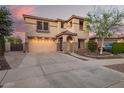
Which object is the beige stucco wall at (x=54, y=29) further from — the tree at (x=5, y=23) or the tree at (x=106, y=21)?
the tree at (x=106, y=21)

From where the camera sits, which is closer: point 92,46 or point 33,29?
point 92,46

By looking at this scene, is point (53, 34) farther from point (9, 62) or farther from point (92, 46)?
point (9, 62)

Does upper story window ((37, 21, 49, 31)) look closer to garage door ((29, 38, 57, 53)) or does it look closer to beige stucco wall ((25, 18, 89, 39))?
beige stucco wall ((25, 18, 89, 39))

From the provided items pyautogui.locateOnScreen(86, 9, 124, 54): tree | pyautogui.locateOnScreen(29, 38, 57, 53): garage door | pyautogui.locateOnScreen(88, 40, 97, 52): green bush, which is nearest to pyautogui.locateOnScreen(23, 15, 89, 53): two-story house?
pyautogui.locateOnScreen(29, 38, 57, 53): garage door

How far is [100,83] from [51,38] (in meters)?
17.4

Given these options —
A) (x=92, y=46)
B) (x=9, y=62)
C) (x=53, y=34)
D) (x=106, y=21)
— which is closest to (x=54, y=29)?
(x=53, y=34)

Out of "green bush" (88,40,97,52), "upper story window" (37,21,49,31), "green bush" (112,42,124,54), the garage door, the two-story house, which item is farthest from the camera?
"upper story window" (37,21,49,31)

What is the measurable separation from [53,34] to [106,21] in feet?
30.5

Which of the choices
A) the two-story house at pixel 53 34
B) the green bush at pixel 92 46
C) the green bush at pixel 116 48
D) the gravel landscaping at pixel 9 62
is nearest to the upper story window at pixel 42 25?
the two-story house at pixel 53 34

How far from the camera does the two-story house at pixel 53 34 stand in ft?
70.0

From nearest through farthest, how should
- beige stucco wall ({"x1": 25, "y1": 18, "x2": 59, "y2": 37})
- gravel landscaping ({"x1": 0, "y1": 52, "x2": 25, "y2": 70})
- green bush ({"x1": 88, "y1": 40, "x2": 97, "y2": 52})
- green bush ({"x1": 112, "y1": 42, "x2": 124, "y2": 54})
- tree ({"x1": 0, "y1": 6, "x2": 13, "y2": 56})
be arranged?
gravel landscaping ({"x1": 0, "y1": 52, "x2": 25, "y2": 70})
tree ({"x1": 0, "y1": 6, "x2": 13, "y2": 56})
green bush ({"x1": 112, "y1": 42, "x2": 124, "y2": 54})
green bush ({"x1": 88, "y1": 40, "x2": 97, "y2": 52})
beige stucco wall ({"x1": 25, "y1": 18, "x2": 59, "y2": 37})

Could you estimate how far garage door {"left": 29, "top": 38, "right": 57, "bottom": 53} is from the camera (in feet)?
71.8

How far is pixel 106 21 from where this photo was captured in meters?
17.9
